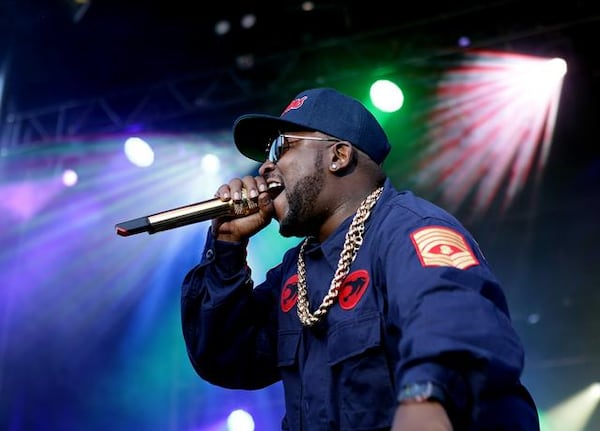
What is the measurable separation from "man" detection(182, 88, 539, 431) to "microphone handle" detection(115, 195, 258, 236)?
1.3 inches

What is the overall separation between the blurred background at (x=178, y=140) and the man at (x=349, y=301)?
3.60m

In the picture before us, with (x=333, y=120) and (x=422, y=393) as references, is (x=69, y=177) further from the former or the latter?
(x=422, y=393)

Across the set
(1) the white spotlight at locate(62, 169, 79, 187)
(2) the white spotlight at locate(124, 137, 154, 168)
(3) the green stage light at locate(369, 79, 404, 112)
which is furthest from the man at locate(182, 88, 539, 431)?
(1) the white spotlight at locate(62, 169, 79, 187)

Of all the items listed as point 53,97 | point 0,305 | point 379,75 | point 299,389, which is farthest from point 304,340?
point 53,97

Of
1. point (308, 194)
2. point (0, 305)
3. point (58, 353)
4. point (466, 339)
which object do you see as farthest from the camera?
point (58, 353)

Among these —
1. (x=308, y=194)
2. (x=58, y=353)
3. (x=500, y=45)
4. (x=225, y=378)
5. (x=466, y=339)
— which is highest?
(x=500, y=45)

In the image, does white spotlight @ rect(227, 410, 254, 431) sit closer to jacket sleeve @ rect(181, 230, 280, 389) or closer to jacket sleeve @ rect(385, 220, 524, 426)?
jacket sleeve @ rect(181, 230, 280, 389)

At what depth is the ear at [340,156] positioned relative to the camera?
2.25 meters

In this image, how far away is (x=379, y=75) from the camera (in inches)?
227

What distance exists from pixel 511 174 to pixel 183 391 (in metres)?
4.13

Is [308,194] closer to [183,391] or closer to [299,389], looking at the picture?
[299,389]

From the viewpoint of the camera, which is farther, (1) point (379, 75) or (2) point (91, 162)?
(2) point (91, 162)

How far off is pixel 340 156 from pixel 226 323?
2.28 ft

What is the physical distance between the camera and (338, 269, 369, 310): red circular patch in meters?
1.87
